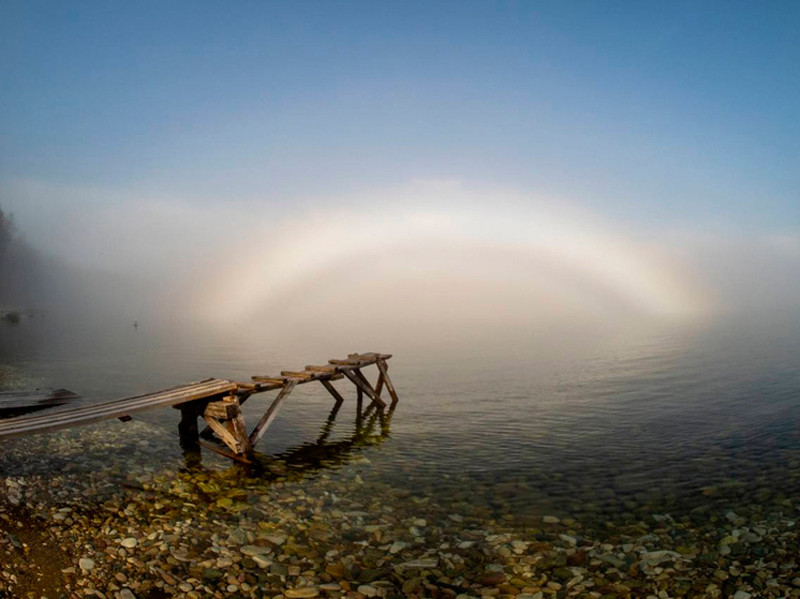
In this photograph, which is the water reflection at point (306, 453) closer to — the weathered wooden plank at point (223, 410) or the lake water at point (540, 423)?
the lake water at point (540, 423)

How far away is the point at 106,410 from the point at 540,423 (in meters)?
17.0

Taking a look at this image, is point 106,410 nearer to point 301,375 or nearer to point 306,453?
point 306,453

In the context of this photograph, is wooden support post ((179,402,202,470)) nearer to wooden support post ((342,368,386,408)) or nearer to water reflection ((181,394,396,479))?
water reflection ((181,394,396,479))

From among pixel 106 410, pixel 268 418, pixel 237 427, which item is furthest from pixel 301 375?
pixel 106 410

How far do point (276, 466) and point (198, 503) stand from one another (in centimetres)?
386

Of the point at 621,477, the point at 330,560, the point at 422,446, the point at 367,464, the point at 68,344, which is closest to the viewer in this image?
the point at 330,560

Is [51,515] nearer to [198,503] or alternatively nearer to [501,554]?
[198,503]

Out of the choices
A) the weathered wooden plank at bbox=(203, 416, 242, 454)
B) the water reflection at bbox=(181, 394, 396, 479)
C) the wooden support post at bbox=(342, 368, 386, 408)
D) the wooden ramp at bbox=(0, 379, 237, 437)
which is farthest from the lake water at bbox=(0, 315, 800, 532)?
the wooden ramp at bbox=(0, 379, 237, 437)

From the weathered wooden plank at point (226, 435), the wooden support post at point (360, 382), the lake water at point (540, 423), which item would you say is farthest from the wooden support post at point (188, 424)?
the wooden support post at point (360, 382)

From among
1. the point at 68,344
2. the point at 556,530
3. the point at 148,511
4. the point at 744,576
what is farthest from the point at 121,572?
the point at 68,344

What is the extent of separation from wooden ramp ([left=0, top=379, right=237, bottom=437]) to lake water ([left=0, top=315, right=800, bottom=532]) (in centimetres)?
188

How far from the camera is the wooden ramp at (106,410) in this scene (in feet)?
42.9

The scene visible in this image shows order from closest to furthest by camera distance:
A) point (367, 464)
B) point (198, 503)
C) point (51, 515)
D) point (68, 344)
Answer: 1. point (51, 515)
2. point (198, 503)
3. point (367, 464)
4. point (68, 344)

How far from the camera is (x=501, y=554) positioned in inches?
413
